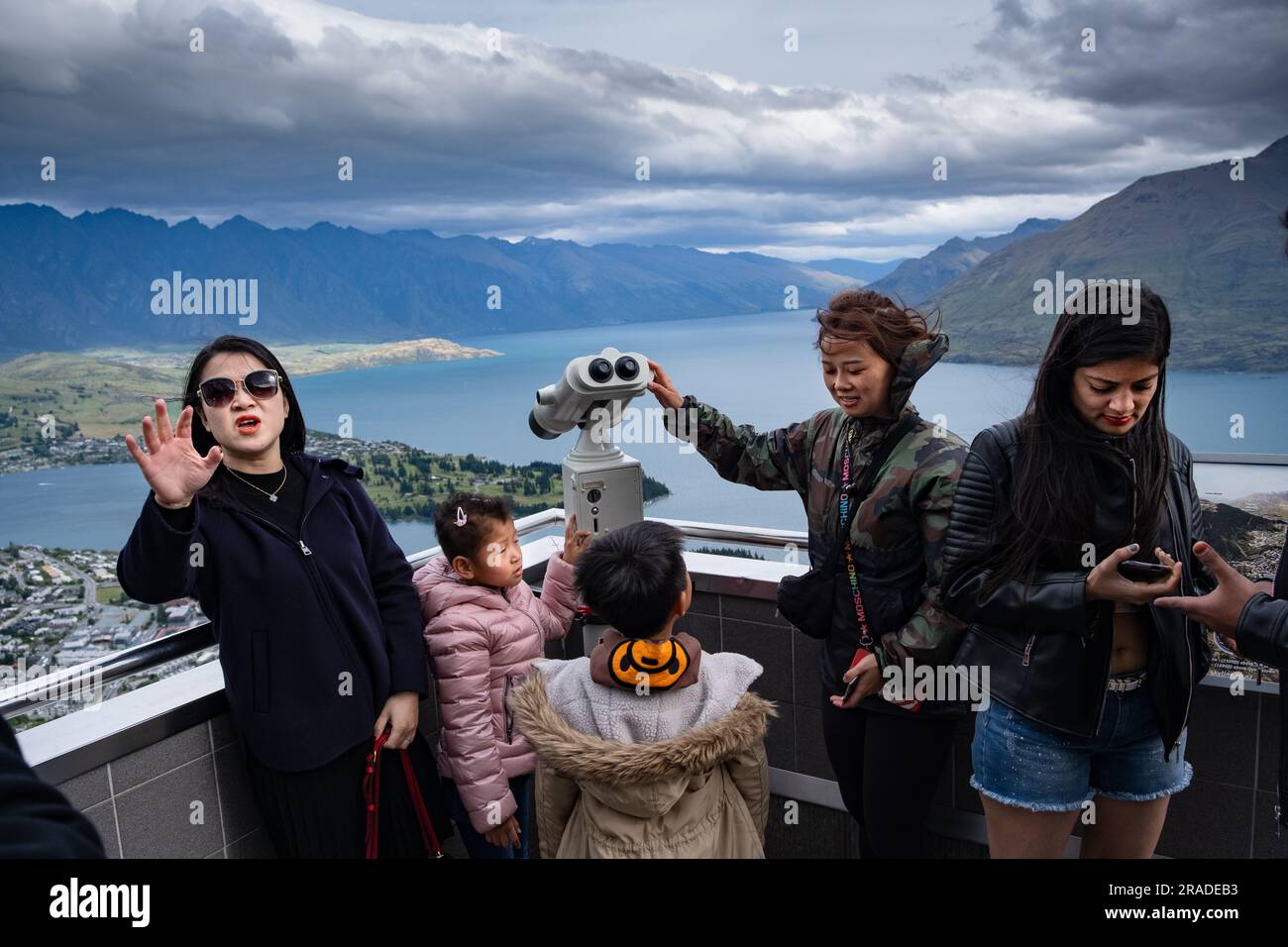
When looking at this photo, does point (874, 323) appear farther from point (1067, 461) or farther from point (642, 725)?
point (642, 725)

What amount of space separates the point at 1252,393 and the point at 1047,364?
219 cm

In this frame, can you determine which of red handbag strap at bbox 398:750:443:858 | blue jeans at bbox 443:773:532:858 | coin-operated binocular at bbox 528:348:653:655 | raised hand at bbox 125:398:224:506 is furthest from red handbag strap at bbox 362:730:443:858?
raised hand at bbox 125:398:224:506

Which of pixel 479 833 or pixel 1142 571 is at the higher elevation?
pixel 1142 571

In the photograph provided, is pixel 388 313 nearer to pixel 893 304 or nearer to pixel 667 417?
pixel 667 417

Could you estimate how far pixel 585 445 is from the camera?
2207 mm

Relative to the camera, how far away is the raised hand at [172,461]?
4.73ft

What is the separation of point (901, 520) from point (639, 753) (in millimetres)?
720

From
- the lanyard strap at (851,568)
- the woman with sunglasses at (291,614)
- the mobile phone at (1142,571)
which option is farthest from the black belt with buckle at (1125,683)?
the woman with sunglasses at (291,614)

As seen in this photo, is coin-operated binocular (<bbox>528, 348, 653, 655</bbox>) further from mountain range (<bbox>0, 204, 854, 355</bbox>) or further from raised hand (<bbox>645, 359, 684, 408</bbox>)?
mountain range (<bbox>0, 204, 854, 355</bbox>)

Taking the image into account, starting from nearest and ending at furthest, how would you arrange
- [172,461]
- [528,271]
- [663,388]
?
1. [172,461]
2. [663,388]
3. [528,271]

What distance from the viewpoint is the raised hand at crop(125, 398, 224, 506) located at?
56.7 inches

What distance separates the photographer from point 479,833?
77.4 inches

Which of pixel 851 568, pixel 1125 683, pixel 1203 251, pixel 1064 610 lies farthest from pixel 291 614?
pixel 1203 251
